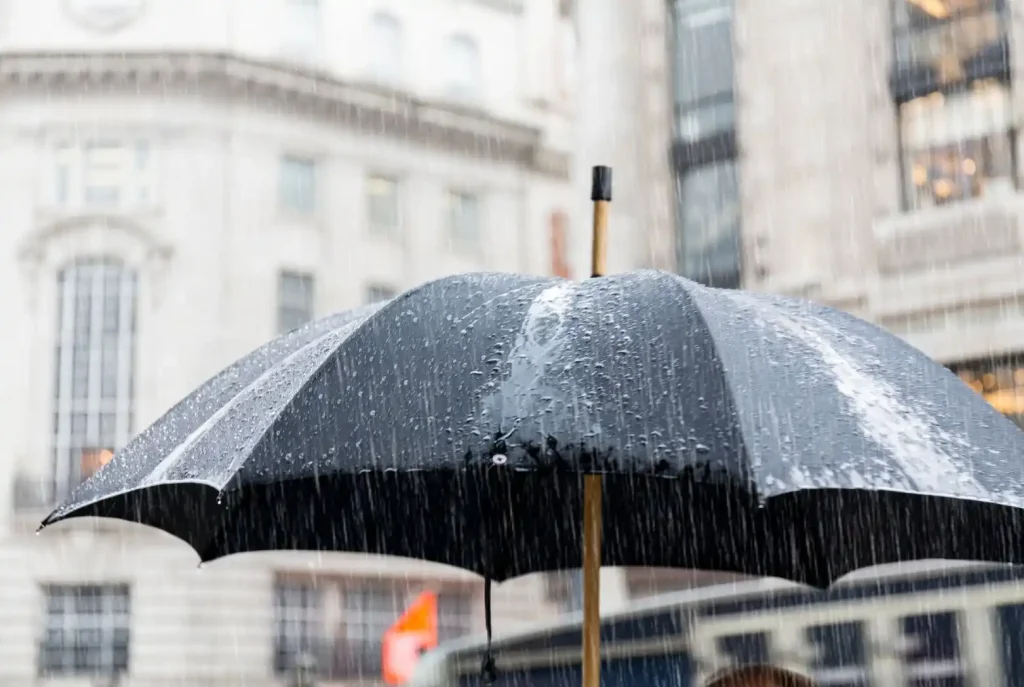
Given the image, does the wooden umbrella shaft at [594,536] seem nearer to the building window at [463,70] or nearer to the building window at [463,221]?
the building window at [463,221]

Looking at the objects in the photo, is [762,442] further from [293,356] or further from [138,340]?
[138,340]

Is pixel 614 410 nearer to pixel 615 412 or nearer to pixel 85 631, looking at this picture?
pixel 615 412

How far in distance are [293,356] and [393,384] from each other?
523mm

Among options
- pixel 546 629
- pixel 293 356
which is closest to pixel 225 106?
pixel 546 629

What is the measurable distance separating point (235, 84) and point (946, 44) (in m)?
27.1

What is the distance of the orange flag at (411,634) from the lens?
39.1 meters

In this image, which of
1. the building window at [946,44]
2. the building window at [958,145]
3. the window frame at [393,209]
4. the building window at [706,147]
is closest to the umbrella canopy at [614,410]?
the building window at [958,145]

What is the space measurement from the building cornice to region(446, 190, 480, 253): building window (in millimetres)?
1909

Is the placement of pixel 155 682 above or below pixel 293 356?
below

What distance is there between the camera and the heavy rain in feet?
11.4

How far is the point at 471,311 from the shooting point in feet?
12.3

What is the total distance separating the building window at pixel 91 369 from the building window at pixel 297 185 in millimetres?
4596

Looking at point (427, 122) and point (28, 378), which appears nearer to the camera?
point (28, 378)

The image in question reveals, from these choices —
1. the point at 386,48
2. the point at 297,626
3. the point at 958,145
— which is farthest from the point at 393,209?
the point at 958,145
